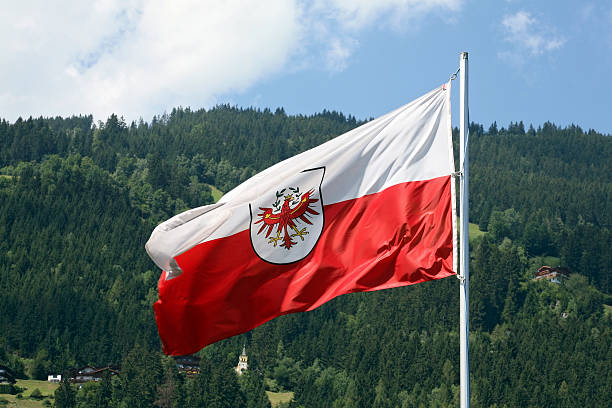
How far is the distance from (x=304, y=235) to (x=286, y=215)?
1.52ft

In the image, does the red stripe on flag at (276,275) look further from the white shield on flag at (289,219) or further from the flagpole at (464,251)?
the flagpole at (464,251)

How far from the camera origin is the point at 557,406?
575 feet

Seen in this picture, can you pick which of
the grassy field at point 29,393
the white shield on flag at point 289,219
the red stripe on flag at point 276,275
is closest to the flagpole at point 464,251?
the red stripe on flag at point 276,275

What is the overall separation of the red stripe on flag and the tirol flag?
2 centimetres

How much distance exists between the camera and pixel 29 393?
581 feet

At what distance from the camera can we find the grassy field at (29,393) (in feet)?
544

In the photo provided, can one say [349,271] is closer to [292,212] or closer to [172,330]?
[292,212]

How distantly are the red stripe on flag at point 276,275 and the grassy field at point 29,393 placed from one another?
15396 cm

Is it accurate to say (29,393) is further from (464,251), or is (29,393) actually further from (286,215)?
(464,251)

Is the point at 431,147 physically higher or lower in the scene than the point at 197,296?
higher

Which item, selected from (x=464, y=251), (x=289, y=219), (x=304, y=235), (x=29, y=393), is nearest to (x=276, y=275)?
(x=304, y=235)

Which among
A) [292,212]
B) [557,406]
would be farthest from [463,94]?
[557,406]

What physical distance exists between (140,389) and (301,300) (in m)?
170

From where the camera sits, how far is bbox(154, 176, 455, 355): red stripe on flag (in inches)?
640
